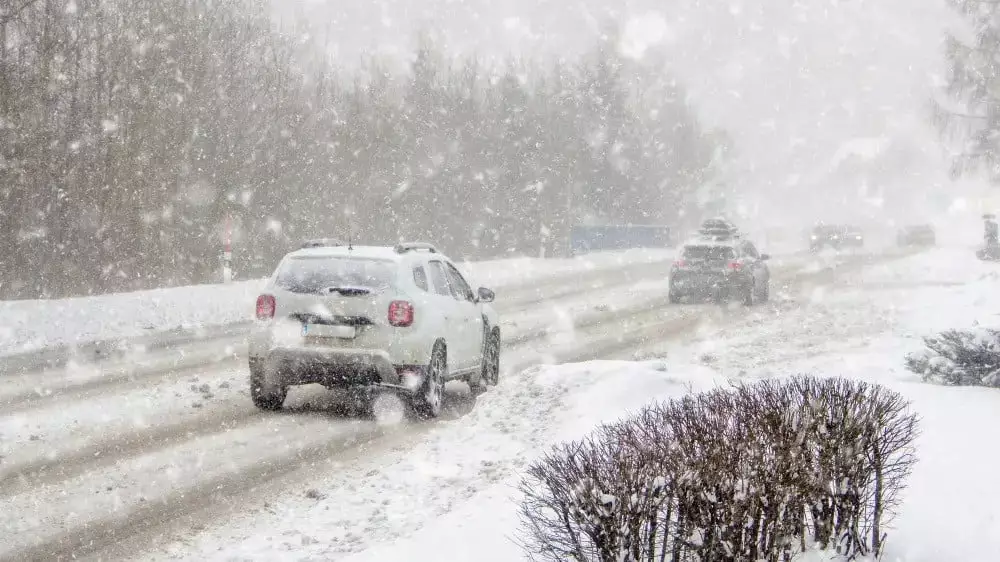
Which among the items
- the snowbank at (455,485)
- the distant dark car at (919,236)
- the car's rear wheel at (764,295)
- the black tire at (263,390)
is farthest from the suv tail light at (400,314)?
the distant dark car at (919,236)

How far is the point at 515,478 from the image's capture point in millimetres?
7332

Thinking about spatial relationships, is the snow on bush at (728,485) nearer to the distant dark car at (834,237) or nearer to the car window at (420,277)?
the car window at (420,277)

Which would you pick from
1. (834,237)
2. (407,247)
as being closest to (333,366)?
(407,247)

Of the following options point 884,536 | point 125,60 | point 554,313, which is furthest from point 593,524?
point 125,60

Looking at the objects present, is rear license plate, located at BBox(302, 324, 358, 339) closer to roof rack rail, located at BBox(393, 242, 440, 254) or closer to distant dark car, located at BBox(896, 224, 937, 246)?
→ roof rack rail, located at BBox(393, 242, 440, 254)

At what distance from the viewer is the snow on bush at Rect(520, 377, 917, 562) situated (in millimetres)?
4402

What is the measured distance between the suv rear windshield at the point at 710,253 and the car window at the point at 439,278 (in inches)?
568

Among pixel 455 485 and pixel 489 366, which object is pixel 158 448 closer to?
pixel 455 485

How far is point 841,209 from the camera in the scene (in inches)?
4985

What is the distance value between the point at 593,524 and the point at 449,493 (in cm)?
325

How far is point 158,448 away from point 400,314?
2.69 meters

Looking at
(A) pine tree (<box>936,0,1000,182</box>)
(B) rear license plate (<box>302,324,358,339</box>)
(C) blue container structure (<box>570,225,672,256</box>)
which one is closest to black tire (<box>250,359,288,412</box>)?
(B) rear license plate (<box>302,324,358,339</box>)

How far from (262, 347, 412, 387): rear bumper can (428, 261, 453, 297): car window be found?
56.2 inches

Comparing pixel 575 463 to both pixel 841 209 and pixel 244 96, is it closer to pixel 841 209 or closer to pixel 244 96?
pixel 244 96
